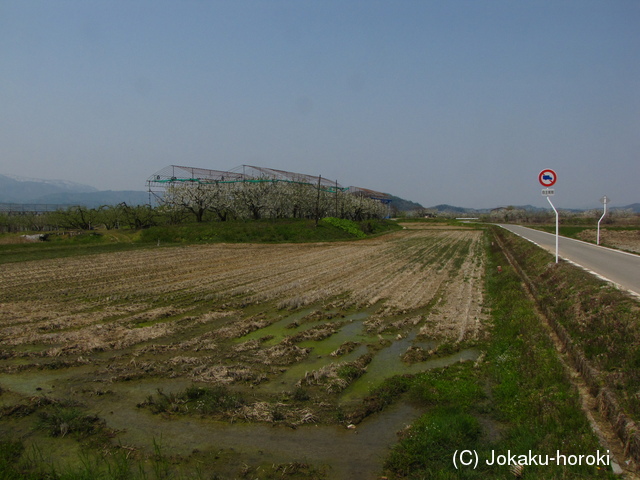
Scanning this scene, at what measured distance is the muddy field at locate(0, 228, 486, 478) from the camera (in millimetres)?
5164

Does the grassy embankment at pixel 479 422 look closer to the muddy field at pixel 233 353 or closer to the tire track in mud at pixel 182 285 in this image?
the muddy field at pixel 233 353

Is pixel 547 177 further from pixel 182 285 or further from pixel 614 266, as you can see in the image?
pixel 182 285

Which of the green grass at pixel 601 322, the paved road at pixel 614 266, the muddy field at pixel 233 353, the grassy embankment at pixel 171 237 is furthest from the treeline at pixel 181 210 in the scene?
the green grass at pixel 601 322

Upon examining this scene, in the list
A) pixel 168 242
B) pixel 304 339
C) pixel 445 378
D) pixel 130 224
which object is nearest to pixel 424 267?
pixel 304 339

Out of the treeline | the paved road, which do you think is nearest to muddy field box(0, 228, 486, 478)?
the paved road

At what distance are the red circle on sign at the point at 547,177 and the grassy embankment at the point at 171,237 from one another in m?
24.2

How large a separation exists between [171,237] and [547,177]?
94.4ft

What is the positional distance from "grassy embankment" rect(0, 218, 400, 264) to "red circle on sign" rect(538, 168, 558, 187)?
24.2 m

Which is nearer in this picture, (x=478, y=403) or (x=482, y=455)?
(x=482, y=455)

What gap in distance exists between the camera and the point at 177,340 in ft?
28.9

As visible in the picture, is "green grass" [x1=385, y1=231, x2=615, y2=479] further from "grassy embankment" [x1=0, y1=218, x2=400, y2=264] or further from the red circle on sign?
"grassy embankment" [x1=0, y1=218, x2=400, y2=264]

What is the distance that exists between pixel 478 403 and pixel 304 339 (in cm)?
407

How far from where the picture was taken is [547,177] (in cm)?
1412

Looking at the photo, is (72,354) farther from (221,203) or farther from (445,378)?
(221,203)
